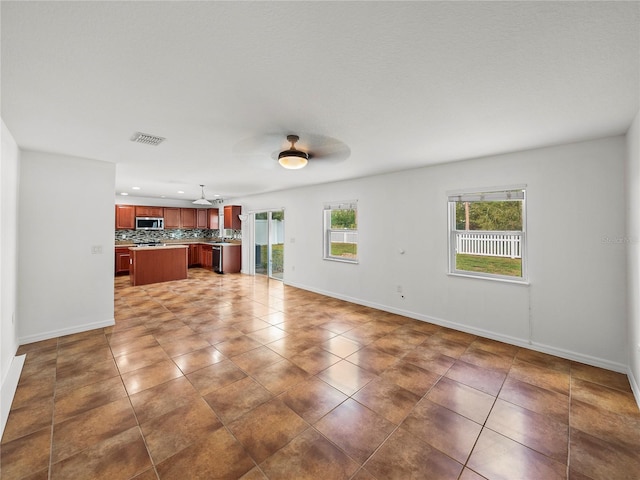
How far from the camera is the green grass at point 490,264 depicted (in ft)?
11.3

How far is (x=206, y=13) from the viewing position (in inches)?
48.7

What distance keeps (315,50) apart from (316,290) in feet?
16.3

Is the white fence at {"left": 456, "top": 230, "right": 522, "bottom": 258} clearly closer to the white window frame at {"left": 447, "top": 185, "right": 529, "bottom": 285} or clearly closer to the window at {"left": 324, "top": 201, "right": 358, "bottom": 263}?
the white window frame at {"left": 447, "top": 185, "right": 529, "bottom": 285}

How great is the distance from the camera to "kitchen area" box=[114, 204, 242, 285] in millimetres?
6762

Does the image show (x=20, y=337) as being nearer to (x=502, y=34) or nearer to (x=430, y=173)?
(x=502, y=34)

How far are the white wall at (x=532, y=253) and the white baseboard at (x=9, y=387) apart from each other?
172 inches

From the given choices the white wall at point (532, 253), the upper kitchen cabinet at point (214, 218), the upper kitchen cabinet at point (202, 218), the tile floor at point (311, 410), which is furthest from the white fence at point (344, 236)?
the upper kitchen cabinet at point (202, 218)

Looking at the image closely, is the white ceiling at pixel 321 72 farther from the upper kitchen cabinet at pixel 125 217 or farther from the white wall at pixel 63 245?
the upper kitchen cabinet at pixel 125 217

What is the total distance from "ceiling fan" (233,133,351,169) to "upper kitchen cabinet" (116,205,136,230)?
6642mm

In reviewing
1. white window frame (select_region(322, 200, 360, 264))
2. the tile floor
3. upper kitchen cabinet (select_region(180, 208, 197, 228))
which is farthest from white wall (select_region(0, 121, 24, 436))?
upper kitchen cabinet (select_region(180, 208, 197, 228))

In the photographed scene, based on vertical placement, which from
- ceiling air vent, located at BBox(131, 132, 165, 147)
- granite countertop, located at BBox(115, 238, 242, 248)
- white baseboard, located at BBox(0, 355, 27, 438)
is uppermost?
ceiling air vent, located at BBox(131, 132, 165, 147)

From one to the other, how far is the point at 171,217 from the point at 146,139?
6999 mm

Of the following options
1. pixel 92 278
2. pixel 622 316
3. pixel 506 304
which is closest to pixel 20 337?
pixel 92 278

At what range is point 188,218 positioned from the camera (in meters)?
9.59
